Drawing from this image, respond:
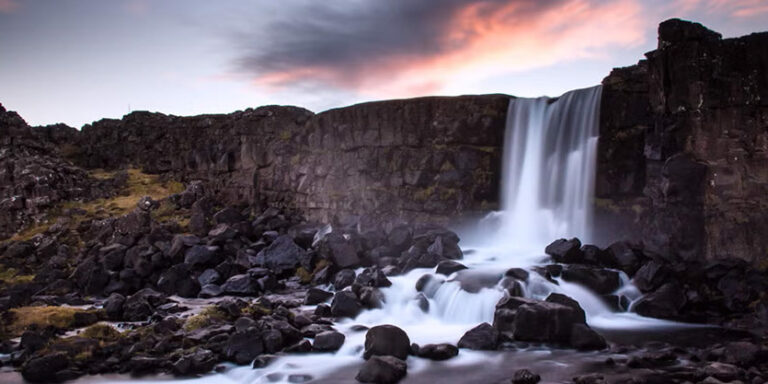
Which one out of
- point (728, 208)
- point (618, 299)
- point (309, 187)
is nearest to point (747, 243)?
point (728, 208)

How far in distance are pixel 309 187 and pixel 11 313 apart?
16.6 meters

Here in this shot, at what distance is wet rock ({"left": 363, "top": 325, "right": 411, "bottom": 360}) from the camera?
45.3 feet

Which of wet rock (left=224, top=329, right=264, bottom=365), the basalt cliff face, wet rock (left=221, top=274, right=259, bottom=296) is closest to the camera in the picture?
wet rock (left=224, top=329, right=264, bottom=365)

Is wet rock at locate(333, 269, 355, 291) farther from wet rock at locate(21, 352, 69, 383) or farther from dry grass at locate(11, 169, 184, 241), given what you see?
dry grass at locate(11, 169, 184, 241)

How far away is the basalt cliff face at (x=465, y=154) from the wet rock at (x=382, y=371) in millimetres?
11332

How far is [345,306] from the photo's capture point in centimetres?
1784

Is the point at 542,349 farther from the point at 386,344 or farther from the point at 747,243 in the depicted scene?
the point at 747,243

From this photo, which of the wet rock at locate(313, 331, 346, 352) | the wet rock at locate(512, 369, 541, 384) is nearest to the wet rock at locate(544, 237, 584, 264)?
the wet rock at locate(512, 369, 541, 384)

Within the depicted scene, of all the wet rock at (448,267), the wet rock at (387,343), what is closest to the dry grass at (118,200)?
the wet rock at (448,267)

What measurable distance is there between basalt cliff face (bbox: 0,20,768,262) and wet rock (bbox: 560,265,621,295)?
100 inches

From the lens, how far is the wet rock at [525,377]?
474 inches

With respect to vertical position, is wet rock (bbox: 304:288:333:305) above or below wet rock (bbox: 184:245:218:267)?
below

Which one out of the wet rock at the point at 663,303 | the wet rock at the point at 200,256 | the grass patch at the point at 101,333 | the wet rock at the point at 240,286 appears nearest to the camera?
the grass patch at the point at 101,333

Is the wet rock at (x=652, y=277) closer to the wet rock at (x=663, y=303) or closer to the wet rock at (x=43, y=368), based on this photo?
the wet rock at (x=663, y=303)
